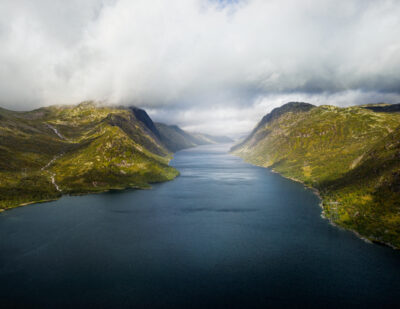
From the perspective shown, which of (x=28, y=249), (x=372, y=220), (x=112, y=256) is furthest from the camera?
(x=372, y=220)

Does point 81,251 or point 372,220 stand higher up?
point 372,220

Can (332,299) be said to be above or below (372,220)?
below

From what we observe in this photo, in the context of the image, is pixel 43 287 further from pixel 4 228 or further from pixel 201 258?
pixel 4 228

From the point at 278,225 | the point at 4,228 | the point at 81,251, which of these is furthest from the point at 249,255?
the point at 4,228

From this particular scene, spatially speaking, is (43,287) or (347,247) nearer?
(43,287)

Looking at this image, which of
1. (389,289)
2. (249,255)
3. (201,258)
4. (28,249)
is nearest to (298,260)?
(249,255)

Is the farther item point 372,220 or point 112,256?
point 372,220

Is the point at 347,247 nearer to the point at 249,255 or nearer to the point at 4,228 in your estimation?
the point at 249,255

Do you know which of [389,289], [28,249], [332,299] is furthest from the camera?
[28,249]

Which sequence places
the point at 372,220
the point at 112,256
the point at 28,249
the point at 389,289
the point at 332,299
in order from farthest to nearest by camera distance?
1. the point at 372,220
2. the point at 28,249
3. the point at 112,256
4. the point at 389,289
5. the point at 332,299
